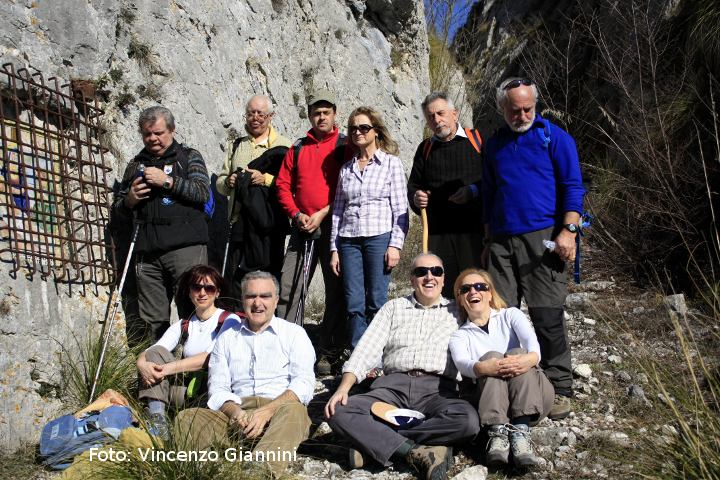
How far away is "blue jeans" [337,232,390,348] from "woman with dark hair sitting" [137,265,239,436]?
990 mm

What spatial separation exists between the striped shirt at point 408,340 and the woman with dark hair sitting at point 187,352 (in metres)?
1.00

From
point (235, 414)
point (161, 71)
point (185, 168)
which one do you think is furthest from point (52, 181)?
point (235, 414)

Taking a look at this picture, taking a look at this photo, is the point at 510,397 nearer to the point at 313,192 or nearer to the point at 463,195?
the point at 463,195

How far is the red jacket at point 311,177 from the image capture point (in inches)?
236

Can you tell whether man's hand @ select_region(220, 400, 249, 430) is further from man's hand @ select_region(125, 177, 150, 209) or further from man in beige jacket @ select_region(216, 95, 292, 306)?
man's hand @ select_region(125, 177, 150, 209)

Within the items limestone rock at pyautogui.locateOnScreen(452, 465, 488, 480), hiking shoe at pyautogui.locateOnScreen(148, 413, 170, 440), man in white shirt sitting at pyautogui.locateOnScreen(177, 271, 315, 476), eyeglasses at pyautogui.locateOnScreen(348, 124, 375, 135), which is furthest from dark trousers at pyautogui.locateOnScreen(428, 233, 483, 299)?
hiking shoe at pyautogui.locateOnScreen(148, 413, 170, 440)

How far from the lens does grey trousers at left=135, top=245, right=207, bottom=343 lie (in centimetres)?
587

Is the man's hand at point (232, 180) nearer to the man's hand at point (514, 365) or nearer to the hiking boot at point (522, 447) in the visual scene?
the man's hand at point (514, 365)

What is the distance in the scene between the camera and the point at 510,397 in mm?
4363

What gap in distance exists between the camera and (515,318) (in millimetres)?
4652

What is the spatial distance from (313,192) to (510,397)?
2.53 metres

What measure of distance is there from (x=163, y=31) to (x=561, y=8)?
10.9 metres

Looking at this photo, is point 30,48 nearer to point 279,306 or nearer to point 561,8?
point 279,306

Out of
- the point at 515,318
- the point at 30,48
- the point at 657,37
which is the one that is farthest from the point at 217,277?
the point at 657,37
